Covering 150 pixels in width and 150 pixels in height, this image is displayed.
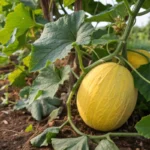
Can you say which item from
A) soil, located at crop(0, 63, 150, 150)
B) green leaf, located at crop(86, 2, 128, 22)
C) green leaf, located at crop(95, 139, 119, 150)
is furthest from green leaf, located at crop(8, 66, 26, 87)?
green leaf, located at crop(95, 139, 119, 150)

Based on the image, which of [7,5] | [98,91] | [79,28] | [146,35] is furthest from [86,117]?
[146,35]

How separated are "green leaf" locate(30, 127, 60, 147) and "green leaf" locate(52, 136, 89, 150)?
5 centimetres

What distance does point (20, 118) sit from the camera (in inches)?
68.3

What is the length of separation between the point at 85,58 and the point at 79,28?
0.39 meters

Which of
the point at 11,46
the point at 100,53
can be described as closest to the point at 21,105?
the point at 11,46

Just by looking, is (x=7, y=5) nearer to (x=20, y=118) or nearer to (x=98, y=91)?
(x=20, y=118)

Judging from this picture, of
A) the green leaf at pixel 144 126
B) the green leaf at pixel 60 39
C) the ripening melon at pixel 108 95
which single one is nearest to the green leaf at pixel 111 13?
the green leaf at pixel 60 39

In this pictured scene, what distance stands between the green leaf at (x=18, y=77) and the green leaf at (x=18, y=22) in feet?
1.29

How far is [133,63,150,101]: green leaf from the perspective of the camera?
1.39m

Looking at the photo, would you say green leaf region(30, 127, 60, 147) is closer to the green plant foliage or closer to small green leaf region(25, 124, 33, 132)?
small green leaf region(25, 124, 33, 132)

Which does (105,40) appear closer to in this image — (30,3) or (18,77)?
(30,3)

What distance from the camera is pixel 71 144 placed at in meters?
1.30

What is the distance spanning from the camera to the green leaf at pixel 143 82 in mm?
1390

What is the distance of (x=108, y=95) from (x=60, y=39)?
Answer: 258 mm
